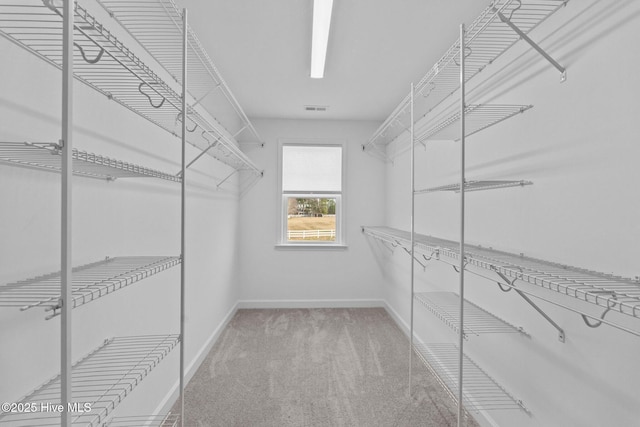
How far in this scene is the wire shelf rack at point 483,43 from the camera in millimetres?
1354

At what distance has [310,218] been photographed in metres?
4.36

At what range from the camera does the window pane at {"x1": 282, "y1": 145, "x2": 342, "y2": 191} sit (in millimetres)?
4277

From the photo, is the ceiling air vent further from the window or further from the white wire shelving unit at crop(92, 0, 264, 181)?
the white wire shelving unit at crop(92, 0, 264, 181)

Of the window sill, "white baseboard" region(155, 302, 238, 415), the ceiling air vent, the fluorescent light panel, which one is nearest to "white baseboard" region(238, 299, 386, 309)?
"white baseboard" region(155, 302, 238, 415)

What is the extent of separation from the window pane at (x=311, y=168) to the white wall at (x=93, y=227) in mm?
1659

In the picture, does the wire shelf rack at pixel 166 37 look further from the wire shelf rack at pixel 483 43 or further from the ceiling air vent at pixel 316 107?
the wire shelf rack at pixel 483 43

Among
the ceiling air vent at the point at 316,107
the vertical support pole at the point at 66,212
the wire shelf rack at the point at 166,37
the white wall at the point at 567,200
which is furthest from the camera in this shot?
the ceiling air vent at the point at 316,107

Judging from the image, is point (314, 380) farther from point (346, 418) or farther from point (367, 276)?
point (367, 276)

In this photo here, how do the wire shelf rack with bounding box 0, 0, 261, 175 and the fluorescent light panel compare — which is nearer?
the wire shelf rack with bounding box 0, 0, 261, 175

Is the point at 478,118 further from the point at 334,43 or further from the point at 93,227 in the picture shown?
the point at 93,227

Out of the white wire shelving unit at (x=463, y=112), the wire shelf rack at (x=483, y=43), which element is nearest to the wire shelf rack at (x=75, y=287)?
the white wire shelving unit at (x=463, y=112)

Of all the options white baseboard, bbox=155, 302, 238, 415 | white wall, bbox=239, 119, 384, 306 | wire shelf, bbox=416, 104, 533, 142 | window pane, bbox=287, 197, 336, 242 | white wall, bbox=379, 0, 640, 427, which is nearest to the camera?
white wall, bbox=379, 0, 640, 427

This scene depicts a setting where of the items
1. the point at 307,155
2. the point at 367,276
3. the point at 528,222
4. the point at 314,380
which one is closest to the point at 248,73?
the point at 307,155

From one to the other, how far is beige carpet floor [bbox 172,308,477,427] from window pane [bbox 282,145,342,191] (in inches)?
66.8
